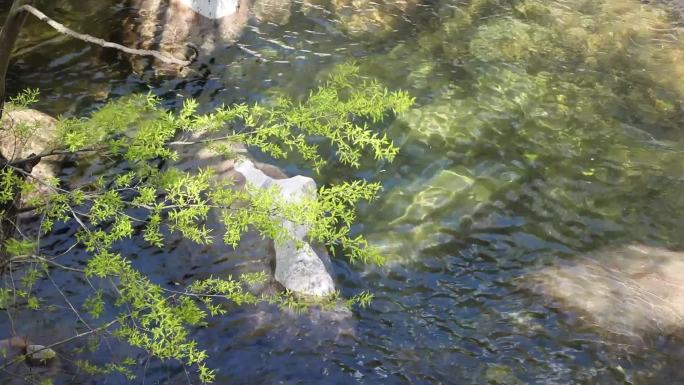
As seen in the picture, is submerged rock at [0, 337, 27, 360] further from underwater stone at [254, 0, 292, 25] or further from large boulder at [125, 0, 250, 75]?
underwater stone at [254, 0, 292, 25]

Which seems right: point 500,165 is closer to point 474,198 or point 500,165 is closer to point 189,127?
point 474,198

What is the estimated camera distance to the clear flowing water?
238 inches

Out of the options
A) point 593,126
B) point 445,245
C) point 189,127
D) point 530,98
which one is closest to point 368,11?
point 530,98

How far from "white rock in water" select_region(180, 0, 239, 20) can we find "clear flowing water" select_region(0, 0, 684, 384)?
0.61m

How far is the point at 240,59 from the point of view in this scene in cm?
1062

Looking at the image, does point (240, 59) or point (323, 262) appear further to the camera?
point (240, 59)

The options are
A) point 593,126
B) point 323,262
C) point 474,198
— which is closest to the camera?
point 323,262

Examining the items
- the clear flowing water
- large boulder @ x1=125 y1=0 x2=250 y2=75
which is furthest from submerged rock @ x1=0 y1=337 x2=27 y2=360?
large boulder @ x1=125 y1=0 x2=250 y2=75

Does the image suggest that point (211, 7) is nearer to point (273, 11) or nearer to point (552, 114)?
point (273, 11)

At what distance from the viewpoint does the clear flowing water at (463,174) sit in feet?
19.8

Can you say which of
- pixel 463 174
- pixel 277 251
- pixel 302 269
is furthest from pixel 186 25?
pixel 302 269

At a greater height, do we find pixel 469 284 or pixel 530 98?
pixel 530 98

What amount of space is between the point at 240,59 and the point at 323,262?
4.97 meters

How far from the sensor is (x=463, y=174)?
8.47m
